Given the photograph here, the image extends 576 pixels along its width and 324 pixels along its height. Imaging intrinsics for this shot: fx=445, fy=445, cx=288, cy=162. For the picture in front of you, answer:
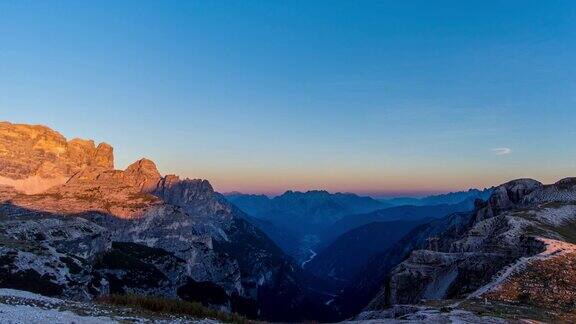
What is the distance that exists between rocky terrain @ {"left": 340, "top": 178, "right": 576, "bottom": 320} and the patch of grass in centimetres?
2301

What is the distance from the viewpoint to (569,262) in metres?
56.9

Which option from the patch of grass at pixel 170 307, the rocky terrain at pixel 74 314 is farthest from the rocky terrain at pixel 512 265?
the rocky terrain at pixel 74 314

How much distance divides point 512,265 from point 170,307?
45.9 metres

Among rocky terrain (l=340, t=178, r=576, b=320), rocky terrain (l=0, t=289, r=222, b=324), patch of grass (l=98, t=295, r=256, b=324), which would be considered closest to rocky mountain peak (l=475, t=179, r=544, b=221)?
rocky terrain (l=340, t=178, r=576, b=320)

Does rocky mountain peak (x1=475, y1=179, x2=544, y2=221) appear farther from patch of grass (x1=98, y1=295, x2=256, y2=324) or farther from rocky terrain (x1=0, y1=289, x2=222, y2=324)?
rocky terrain (x1=0, y1=289, x2=222, y2=324)

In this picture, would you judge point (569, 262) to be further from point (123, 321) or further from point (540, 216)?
point (123, 321)

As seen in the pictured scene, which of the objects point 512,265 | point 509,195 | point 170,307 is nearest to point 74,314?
point 170,307

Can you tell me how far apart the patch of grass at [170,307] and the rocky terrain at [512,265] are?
23.0 meters

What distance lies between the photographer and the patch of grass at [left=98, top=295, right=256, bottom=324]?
36.0m

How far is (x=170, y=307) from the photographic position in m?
36.3

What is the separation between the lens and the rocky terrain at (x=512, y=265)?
164 ft

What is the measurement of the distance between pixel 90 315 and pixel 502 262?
187 ft

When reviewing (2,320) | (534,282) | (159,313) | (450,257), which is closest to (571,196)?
(450,257)

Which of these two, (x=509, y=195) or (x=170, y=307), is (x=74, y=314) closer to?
(x=170, y=307)
